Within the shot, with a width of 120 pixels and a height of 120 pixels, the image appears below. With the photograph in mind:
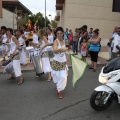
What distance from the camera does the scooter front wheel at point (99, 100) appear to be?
4.72 m

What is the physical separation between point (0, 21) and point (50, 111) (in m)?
31.1

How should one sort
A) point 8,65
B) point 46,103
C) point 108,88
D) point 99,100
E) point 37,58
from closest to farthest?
point 108,88
point 99,100
point 46,103
point 8,65
point 37,58

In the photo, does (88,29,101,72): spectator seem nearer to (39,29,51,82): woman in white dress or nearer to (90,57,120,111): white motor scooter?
(39,29,51,82): woman in white dress

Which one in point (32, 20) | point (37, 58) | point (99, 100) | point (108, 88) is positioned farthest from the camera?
point (32, 20)

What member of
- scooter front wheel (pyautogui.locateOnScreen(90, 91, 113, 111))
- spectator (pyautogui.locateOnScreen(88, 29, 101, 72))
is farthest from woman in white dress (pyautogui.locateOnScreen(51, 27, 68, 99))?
spectator (pyautogui.locateOnScreen(88, 29, 101, 72))

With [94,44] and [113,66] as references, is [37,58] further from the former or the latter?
[113,66]

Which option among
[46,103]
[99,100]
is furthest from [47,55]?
[99,100]

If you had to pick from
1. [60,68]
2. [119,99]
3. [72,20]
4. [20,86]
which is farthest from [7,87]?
[72,20]

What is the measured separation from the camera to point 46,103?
18.0 feet

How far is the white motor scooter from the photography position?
15.1 ft

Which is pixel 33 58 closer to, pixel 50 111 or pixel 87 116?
pixel 50 111

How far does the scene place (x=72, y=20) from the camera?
68.0 feet

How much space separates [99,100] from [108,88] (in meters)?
0.32

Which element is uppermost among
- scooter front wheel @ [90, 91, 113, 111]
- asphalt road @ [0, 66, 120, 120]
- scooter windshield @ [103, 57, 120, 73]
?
scooter windshield @ [103, 57, 120, 73]
